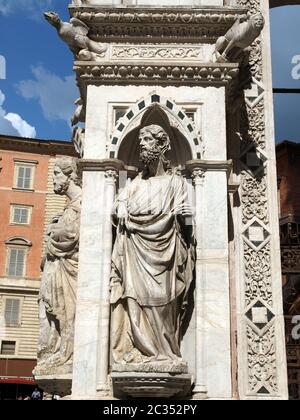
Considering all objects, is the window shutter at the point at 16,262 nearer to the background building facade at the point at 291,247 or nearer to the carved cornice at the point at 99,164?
the background building facade at the point at 291,247

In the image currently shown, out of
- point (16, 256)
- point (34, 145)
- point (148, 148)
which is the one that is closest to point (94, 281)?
point (148, 148)

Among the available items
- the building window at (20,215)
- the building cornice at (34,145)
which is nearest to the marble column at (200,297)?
the building cornice at (34,145)

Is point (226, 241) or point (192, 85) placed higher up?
point (192, 85)

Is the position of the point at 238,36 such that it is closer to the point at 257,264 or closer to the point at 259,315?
the point at 257,264

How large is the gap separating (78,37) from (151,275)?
3.38 m

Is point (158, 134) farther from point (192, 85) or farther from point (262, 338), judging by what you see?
point (262, 338)

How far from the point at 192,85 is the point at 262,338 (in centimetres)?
338

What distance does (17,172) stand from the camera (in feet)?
134

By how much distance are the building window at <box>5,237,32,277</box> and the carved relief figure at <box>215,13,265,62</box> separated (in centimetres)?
3191

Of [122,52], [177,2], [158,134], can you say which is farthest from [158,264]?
[177,2]

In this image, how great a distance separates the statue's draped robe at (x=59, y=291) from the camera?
347 inches

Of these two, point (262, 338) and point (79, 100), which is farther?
point (79, 100)
